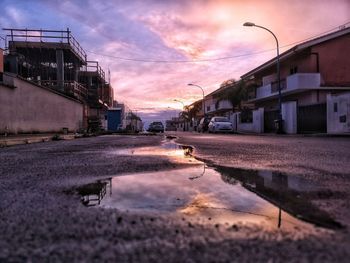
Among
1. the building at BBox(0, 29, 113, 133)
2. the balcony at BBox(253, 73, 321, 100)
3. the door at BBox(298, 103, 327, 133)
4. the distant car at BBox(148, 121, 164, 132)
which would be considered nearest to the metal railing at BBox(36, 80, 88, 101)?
the building at BBox(0, 29, 113, 133)

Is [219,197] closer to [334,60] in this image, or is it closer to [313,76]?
[313,76]

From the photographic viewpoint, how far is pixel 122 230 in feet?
12.2

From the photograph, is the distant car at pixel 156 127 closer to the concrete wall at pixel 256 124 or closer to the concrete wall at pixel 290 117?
the concrete wall at pixel 256 124

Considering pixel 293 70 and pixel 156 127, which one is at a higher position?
pixel 293 70

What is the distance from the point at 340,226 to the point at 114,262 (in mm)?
2024

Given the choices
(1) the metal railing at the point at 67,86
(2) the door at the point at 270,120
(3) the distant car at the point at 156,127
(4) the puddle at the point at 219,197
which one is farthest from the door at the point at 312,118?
(3) the distant car at the point at 156,127

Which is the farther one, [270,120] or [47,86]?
[270,120]

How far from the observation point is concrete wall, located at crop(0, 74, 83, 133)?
21.3 meters

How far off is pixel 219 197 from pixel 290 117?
33.3 metres

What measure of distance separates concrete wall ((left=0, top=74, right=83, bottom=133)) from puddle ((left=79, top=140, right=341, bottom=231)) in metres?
15.5

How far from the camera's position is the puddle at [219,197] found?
4.22 meters

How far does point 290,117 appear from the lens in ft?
122

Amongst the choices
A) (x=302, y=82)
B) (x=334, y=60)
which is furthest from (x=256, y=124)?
(x=334, y=60)

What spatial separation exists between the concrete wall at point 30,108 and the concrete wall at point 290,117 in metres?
18.0
